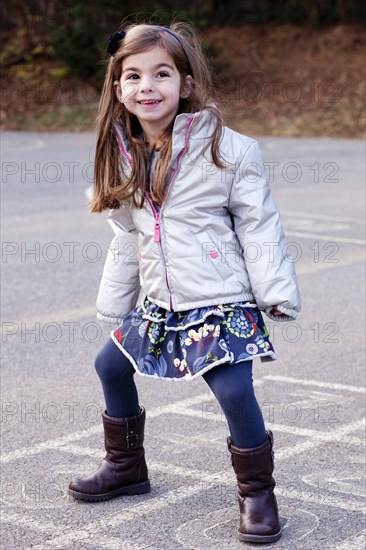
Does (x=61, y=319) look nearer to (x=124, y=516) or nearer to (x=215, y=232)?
(x=124, y=516)

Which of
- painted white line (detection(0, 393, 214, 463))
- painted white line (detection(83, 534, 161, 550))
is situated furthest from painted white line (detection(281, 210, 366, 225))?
painted white line (detection(83, 534, 161, 550))

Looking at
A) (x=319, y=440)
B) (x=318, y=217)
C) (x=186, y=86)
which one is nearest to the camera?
(x=186, y=86)

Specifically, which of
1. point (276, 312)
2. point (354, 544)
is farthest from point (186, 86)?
point (354, 544)

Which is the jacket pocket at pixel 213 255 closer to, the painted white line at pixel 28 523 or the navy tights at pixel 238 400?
the navy tights at pixel 238 400

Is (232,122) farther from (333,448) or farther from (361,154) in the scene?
(333,448)

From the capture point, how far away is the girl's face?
3786 millimetres

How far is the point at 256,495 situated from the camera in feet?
12.3

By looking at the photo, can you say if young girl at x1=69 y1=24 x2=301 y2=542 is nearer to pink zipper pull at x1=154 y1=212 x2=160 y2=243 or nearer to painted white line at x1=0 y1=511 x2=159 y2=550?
pink zipper pull at x1=154 y1=212 x2=160 y2=243

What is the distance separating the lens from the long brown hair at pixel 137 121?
378 cm

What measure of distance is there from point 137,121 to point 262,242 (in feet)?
2.23

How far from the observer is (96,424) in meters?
5.15

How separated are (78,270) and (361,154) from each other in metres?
10.7

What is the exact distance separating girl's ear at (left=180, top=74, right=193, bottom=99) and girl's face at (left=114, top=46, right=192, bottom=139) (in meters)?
0.02

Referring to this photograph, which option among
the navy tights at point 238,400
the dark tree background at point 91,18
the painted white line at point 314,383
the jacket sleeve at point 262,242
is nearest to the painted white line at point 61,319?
the painted white line at point 314,383
